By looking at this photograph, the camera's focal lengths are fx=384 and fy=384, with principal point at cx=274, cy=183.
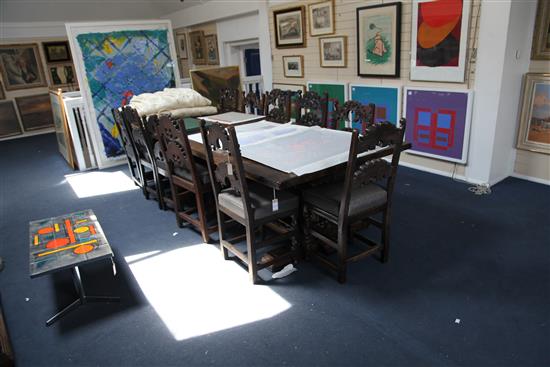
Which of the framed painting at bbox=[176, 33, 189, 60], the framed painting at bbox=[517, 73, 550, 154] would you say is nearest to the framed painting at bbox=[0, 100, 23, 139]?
the framed painting at bbox=[176, 33, 189, 60]

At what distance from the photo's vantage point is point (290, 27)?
5.02 m

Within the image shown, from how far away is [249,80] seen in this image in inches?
232

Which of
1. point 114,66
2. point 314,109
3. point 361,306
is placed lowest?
point 361,306

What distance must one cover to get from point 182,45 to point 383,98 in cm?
525

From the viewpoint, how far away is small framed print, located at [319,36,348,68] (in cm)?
445

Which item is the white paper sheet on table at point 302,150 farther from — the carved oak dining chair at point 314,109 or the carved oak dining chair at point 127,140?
the carved oak dining chair at point 127,140

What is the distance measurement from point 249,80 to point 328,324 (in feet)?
15.1

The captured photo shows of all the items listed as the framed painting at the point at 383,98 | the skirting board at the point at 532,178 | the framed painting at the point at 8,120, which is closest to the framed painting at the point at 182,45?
the framed painting at the point at 8,120

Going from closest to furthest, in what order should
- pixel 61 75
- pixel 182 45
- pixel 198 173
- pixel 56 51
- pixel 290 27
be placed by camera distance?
1. pixel 198 173
2. pixel 290 27
3. pixel 56 51
4. pixel 61 75
5. pixel 182 45

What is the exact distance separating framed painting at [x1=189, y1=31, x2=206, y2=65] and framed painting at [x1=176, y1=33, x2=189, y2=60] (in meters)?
0.26

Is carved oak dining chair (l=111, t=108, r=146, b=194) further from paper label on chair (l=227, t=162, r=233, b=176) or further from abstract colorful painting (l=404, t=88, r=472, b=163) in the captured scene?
abstract colorful painting (l=404, t=88, r=472, b=163)

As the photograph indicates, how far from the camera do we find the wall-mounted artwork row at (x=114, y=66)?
456cm

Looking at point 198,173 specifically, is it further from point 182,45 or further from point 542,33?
point 182,45

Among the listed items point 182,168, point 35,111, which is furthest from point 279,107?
point 35,111
